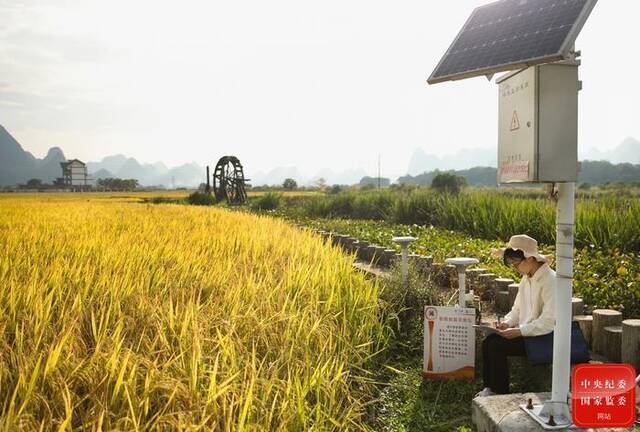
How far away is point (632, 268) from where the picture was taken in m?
5.59

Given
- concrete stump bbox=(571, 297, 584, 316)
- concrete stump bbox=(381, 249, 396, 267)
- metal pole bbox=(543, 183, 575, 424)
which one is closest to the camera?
metal pole bbox=(543, 183, 575, 424)

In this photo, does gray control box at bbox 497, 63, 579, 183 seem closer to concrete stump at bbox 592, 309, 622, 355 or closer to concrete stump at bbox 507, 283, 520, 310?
concrete stump at bbox 592, 309, 622, 355

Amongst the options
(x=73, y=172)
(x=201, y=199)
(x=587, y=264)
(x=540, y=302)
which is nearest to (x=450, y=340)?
(x=540, y=302)

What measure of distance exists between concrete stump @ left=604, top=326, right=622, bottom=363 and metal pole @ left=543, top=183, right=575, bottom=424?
1030 millimetres

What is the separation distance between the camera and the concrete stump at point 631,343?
11.0ft

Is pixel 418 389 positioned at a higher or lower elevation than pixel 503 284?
lower

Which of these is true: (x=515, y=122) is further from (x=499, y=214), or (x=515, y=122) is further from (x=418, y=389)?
(x=499, y=214)

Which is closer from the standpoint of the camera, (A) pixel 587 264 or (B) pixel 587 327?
(B) pixel 587 327

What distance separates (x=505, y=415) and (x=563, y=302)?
655mm

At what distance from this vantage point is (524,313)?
3531 mm

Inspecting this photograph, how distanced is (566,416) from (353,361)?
4.83 ft

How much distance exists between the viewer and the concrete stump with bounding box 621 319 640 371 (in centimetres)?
336

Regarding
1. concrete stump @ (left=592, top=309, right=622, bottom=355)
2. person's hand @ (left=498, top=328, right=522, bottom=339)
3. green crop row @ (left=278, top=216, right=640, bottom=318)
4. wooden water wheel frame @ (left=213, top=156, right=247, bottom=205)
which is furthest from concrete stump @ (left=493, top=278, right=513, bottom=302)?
wooden water wheel frame @ (left=213, top=156, right=247, bottom=205)

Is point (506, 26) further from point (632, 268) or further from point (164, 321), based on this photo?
point (632, 268)
